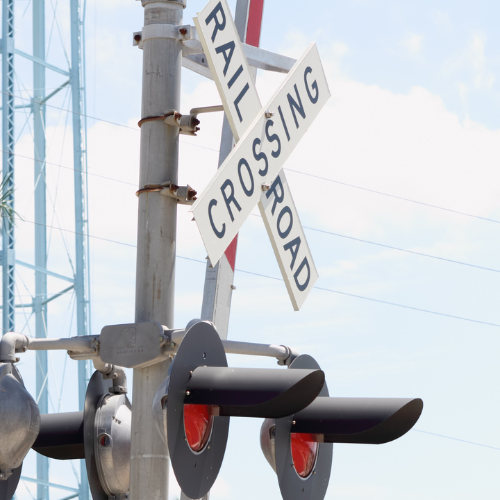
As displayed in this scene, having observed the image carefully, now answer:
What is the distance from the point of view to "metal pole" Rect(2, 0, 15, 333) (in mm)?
21797

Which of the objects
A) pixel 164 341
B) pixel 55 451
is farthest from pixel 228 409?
pixel 55 451

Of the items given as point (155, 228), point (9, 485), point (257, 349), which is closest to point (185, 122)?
point (155, 228)

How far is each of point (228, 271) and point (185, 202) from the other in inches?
20.2

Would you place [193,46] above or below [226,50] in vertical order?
above

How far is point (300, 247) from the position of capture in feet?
13.4

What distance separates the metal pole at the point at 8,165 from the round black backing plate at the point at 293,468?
1804 centimetres

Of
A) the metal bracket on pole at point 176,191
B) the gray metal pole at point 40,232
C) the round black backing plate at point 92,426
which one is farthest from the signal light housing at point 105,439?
the gray metal pole at point 40,232

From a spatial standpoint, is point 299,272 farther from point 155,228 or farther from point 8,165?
point 8,165

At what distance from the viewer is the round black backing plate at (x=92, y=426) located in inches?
166

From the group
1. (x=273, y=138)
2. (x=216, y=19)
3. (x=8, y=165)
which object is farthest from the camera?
(x=8, y=165)

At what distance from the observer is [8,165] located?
21859 mm

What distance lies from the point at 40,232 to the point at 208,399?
21.6 metres

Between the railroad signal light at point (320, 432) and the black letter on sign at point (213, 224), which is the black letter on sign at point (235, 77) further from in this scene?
the railroad signal light at point (320, 432)

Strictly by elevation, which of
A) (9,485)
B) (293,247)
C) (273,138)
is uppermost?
(273,138)
